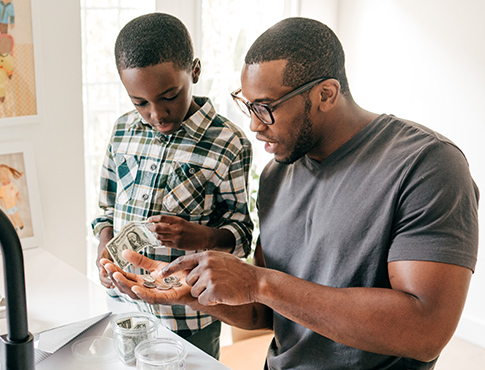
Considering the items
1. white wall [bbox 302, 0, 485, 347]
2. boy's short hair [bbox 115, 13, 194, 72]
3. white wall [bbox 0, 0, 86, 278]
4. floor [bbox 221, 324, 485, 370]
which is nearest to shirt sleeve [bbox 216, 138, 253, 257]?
boy's short hair [bbox 115, 13, 194, 72]

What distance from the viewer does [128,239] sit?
5.61 feet

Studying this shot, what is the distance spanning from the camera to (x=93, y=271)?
326 cm

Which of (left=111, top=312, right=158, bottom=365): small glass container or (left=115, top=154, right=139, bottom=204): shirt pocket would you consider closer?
(left=111, top=312, right=158, bottom=365): small glass container

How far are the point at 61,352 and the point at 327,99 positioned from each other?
Result: 3.12 feet

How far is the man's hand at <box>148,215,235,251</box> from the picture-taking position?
165 centimetres

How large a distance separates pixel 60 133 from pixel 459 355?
2.46m

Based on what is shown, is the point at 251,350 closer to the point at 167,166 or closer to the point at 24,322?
the point at 167,166

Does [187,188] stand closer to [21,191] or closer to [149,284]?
[149,284]

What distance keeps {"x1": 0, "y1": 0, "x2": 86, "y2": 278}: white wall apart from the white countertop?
1.03 feet

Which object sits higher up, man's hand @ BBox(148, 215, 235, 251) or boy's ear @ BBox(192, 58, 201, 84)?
boy's ear @ BBox(192, 58, 201, 84)

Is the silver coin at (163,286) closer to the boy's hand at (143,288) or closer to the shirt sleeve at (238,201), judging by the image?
the boy's hand at (143,288)

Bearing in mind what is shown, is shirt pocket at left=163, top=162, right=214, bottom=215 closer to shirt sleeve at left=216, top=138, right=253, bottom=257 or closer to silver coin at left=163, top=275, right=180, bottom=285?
shirt sleeve at left=216, top=138, right=253, bottom=257

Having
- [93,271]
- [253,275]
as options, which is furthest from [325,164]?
[93,271]

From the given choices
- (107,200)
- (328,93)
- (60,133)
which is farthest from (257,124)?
(60,133)
